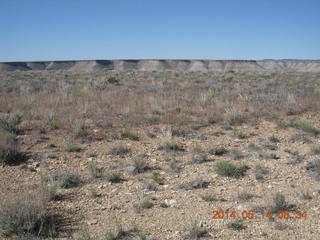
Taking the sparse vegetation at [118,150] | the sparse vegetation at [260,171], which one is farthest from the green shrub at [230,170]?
the sparse vegetation at [118,150]

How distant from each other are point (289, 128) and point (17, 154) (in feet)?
23.0

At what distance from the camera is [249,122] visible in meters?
8.59

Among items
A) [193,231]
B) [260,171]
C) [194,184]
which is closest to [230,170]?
[260,171]

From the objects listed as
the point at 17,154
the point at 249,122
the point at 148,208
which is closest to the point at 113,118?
the point at 17,154

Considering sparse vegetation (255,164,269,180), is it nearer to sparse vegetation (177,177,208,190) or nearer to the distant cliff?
sparse vegetation (177,177,208,190)

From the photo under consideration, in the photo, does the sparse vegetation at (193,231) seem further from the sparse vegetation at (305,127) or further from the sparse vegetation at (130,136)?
the sparse vegetation at (305,127)

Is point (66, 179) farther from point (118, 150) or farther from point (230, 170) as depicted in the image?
point (230, 170)

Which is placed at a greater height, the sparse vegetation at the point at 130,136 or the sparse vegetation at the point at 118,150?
the sparse vegetation at the point at 130,136

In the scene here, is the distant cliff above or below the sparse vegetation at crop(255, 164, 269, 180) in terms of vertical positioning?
above

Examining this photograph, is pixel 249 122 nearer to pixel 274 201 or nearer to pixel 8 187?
pixel 274 201

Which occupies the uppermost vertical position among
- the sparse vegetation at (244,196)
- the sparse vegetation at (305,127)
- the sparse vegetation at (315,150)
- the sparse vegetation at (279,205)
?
the sparse vegetation at (305,127)

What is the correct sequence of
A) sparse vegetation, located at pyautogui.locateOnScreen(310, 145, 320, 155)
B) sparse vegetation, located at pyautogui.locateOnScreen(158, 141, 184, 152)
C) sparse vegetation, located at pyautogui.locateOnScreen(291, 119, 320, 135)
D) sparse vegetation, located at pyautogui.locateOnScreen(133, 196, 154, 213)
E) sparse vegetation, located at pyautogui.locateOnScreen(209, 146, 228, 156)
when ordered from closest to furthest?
1. sparse vegetation, located at pyautogui.locateOnScreen(133, 196, 154, 213)
2. sparse vegetation, located at pyautogui.locateOnScreen(310, 145, 320, 155)
3. sparse vegetation, located at pyautogui.locateOnScreen(209, 146, 228, 156)
4. sparse vegetation, located at pyautogui.locateOnScreen(158, 141, 184, 152)
5. sparse vegetation, located at pyautogui.locateOnScreen(291, 119, 320, 135)

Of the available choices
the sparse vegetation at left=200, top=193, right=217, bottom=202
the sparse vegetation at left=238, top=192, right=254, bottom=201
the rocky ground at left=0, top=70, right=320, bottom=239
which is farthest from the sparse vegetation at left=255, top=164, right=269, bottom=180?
the sparse vegetation at left=200, top=193, right=217, bottom=202

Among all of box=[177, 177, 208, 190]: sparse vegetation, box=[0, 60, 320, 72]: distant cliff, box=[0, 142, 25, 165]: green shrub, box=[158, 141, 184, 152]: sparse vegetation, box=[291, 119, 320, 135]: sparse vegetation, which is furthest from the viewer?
box=[0, 60, 320, 72]: distant cliff
